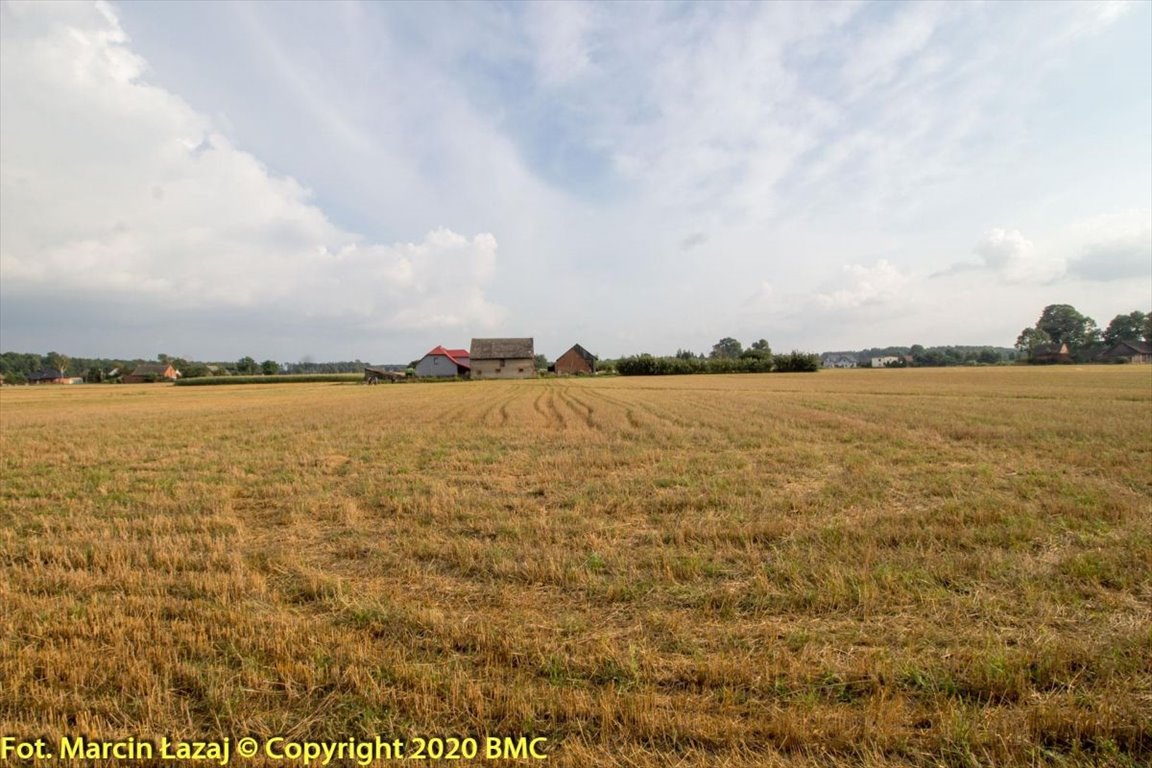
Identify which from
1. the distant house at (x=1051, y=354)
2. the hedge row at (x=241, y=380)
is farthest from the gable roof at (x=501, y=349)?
the distant house at (x=1051, y=354)

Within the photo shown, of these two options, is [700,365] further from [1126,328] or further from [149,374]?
[149,374]

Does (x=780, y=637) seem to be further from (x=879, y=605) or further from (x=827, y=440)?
(x=827, y=440)

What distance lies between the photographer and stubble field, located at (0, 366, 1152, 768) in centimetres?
307

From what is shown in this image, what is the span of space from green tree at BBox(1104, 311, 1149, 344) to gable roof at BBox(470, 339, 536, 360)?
434 ft

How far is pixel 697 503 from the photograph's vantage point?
8148 millimetres

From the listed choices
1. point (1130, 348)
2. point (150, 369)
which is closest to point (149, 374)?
point (150, 369)

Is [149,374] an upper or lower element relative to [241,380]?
upper

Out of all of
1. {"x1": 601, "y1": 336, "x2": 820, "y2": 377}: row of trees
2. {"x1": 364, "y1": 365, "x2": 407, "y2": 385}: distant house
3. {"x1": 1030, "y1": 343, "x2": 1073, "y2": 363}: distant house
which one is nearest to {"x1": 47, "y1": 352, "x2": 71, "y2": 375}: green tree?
{"x1": 364, "y1": 365, "x2": 407, "y2": 385}: distant house

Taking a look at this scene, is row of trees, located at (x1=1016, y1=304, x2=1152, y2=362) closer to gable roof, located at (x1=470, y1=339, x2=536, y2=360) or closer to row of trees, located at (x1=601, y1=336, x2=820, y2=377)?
row of trees, located at (x1=601, y1=336, x2=820, y2=377)

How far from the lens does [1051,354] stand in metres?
113

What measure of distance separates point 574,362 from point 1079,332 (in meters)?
119

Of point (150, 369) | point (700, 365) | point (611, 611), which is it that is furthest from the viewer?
point (150, 369)

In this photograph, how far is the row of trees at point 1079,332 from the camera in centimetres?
11288

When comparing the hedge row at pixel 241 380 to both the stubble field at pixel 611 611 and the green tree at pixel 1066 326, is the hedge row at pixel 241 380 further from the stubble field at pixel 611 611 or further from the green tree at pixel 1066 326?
the green tree at pixel 1066 326
